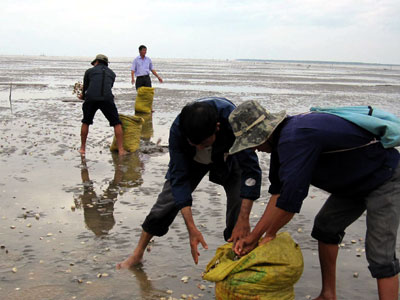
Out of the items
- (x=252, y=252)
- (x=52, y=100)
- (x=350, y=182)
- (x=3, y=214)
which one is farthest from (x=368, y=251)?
(x=52, y=100)

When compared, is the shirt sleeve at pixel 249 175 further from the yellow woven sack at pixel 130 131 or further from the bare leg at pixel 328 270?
the yellow woven sack at pixel 130 131

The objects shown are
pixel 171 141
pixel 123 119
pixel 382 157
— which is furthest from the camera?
pixel 123 119

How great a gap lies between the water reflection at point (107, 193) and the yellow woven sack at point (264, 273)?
215cm

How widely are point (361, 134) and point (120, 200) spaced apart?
3778 millimetres

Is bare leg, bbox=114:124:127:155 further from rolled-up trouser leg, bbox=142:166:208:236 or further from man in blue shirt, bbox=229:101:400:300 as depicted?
man in blue shirt, bbox=229:101:400:300

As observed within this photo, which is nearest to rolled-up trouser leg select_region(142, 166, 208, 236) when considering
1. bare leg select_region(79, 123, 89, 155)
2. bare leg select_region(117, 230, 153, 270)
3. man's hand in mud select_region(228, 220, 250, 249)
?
bare leg select_region(117, 230, 153, 270)

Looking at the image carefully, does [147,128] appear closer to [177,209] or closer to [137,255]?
[137,255]

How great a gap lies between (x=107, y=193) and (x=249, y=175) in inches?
128

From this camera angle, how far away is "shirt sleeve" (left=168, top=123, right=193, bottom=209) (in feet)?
11.5

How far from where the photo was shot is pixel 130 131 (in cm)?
850

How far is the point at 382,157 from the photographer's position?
2930mm

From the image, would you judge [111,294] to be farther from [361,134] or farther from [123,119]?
[123,119]

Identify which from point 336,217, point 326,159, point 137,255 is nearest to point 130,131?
point 137,255

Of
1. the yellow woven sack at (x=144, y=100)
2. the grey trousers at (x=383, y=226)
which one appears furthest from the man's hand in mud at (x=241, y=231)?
the yellow woven sack at (x=144, y=100)
